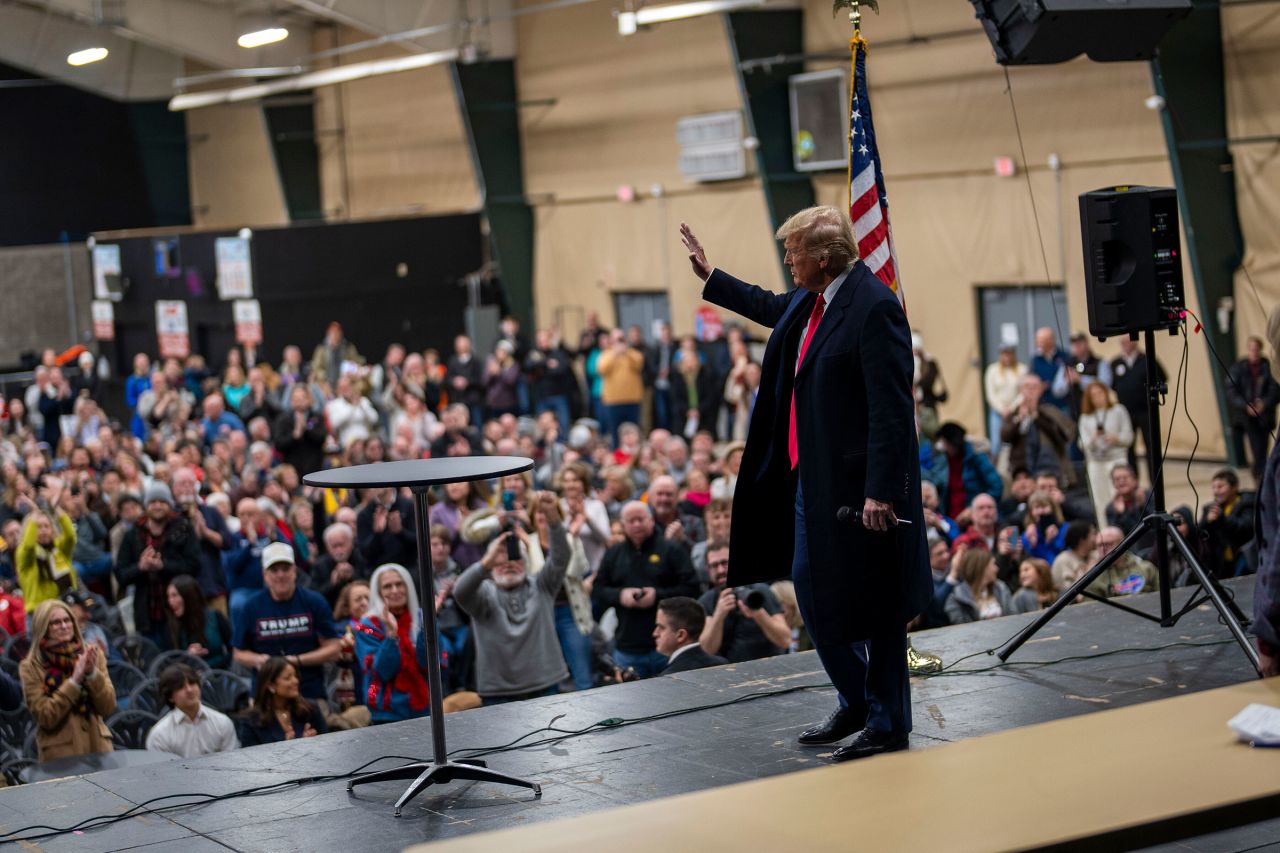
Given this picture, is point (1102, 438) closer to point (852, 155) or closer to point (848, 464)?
point (852, 155)

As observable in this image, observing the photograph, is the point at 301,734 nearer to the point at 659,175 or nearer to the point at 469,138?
the point at 659,175

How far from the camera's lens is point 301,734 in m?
6.58

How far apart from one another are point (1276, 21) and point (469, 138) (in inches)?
419

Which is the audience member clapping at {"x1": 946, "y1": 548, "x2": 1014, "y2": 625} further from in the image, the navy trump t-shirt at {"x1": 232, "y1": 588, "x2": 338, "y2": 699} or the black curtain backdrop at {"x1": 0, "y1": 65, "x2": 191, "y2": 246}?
the black curtain backdrop at {"x1": 0, "y1": 65, "x2": 191, "y2": 246}

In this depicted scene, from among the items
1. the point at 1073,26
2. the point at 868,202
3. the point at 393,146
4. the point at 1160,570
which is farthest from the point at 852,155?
the point at 393,146

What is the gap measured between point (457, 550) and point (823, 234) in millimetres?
4762

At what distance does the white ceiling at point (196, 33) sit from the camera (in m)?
19.2

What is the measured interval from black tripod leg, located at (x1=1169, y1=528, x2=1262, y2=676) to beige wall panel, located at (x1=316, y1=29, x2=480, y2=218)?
55.3 ft

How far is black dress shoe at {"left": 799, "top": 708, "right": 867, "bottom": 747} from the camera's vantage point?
4.68m

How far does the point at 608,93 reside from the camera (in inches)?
770

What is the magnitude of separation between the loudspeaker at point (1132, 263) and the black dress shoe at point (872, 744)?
1.85 meters

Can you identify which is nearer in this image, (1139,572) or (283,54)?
(1139,572)

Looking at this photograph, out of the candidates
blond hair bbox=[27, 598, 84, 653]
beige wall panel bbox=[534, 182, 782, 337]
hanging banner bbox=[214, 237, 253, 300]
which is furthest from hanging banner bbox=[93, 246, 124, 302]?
blond hair bbox=[27, 598, 84, 653]

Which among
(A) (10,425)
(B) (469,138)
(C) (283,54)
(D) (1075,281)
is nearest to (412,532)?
(D) (1075,281)
